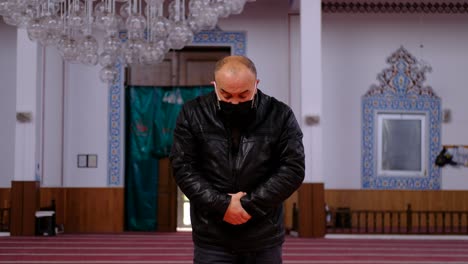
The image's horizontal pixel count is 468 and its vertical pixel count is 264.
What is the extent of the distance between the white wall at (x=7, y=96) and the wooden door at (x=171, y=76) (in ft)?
5.02

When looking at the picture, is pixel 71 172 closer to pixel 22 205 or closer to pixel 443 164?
pixel 22 205

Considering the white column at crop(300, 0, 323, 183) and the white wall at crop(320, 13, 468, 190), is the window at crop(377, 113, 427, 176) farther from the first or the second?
the white column at crop(300, 0, 323, 183)

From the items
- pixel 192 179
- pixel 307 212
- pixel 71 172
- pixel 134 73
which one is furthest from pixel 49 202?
pixel 192 179

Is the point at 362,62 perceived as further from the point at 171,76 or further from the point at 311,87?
the point at 171,76

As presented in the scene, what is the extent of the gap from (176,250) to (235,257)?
192 inches

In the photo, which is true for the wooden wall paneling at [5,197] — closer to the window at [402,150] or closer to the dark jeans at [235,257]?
the window at [402,150]

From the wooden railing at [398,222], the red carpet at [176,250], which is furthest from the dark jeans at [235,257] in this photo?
the wooden railing at [398,222]

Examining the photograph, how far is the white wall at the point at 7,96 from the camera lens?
30.2ft

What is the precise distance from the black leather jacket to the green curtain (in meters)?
7.20

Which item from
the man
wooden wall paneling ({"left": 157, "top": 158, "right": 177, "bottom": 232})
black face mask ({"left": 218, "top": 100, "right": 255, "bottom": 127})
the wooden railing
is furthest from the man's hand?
wooden wall paneling ({"left": 157, "top": 158, "right": 177, "bottom": 232})

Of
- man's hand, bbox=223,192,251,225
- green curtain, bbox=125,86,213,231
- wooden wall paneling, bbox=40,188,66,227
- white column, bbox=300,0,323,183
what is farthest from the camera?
green curtain, bbox=125,86,213,231

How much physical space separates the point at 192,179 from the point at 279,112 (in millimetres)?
318

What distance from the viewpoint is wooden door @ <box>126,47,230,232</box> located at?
920cm

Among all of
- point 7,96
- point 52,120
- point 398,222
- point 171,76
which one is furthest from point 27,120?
point 398,222
